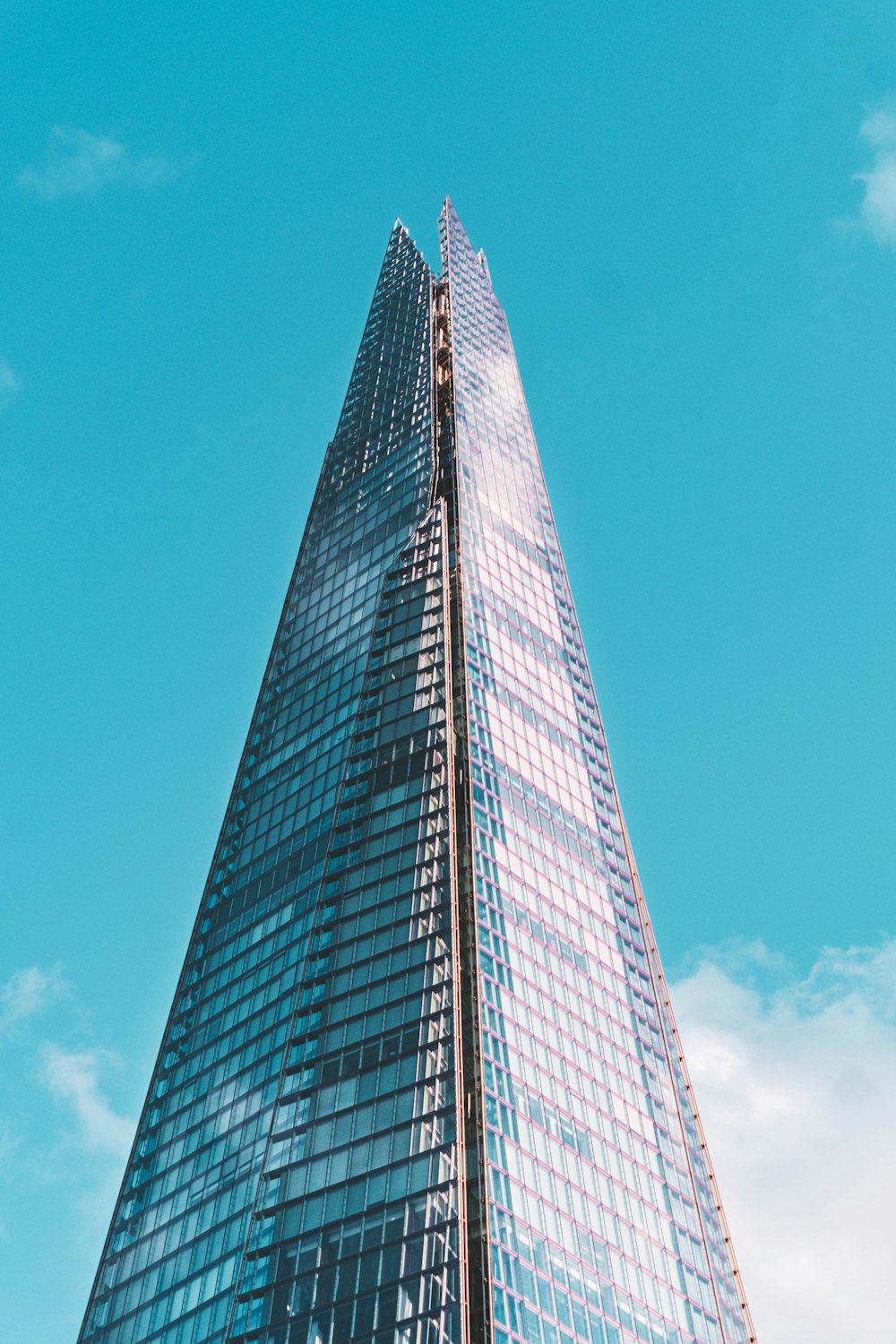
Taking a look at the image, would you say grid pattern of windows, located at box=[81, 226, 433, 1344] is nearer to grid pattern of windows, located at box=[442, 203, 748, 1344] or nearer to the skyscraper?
the skyscraper

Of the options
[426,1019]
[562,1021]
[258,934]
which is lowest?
[426,1019]

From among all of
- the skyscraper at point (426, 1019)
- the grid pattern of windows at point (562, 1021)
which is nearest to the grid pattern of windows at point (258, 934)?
the skyscraper at point (426, 1019)

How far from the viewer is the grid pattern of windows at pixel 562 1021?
296 ft

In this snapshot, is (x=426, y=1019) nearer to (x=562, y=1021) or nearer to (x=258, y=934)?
(x=562, y=1021)

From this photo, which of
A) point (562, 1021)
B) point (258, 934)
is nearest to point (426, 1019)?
point (562, 1021)

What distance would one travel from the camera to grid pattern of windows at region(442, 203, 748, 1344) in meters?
90.1

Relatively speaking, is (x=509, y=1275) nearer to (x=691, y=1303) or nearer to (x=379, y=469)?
(x=691, y=1303)

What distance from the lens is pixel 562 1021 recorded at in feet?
347

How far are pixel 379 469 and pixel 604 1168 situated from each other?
83.8 metres

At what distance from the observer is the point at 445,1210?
86.2 meters

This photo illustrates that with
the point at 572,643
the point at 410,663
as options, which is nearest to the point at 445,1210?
the point at 410,663

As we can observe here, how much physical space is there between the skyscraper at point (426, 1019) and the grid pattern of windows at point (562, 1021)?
261 millimetres

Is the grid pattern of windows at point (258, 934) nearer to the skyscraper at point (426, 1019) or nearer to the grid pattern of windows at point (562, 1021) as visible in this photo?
the skyscraper at point (426, 1019)

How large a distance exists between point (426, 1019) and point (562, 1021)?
470 inches
